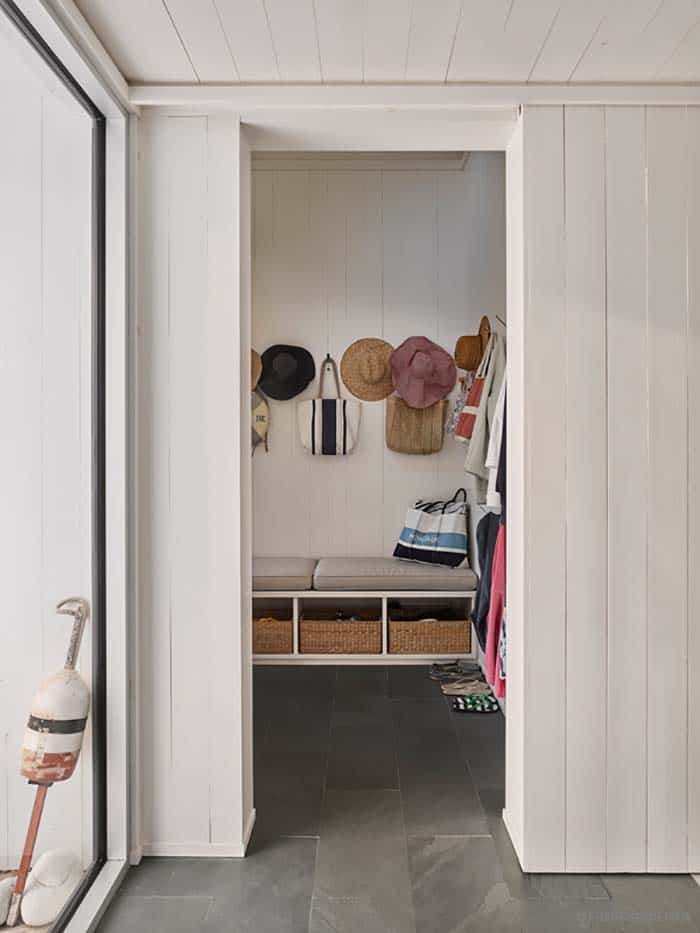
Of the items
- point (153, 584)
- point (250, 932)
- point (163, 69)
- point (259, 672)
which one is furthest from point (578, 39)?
point (259, 672)

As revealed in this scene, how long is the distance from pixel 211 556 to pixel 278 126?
51.9 inches

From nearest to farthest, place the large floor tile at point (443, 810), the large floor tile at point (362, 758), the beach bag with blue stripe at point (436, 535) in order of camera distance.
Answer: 1. the large floor tile at point (443, 810)
2. the large floor tile at point (362, 758)
3. the beach bag with blue stripe at point (436, 535)

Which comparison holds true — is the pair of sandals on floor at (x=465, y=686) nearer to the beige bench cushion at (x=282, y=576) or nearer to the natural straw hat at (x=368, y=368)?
the beige bench cushion at (x=282, y=576)

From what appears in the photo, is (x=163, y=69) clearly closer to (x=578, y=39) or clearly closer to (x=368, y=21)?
(x=368, y=21)

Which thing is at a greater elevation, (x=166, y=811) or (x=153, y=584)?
(x=153, y=584)

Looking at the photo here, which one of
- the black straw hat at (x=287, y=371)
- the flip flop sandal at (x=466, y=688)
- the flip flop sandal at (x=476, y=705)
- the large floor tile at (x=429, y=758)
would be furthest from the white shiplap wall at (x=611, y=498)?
the black straw hat at (x=287, y=371)

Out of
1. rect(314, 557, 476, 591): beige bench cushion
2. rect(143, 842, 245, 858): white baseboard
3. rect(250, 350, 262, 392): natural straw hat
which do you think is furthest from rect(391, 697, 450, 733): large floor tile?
rect(250, 350, 262, 392): natural straw hat

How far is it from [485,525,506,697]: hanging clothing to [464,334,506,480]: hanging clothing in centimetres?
83

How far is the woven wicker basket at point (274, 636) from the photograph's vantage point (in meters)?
4.34

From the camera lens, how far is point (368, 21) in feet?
6.49

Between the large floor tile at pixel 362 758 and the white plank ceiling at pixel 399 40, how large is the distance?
236 cm

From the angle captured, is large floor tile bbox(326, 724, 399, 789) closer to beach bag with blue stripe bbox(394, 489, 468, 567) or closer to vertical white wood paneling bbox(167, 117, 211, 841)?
vertical white wood paneling bbox(167, 117, 211, 841)

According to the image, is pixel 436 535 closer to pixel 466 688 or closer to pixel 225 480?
pixel 466 688

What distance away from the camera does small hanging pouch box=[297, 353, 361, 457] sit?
462 cm
